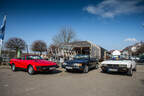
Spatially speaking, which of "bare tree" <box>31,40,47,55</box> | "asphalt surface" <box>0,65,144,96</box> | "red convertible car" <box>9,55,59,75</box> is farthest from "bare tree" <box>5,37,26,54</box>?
"asphalt surface" <box>0,65,144,96</box>

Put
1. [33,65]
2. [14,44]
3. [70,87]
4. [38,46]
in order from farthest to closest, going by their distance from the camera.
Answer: [38,46] → [14,44] → [33,65] → [70,87]

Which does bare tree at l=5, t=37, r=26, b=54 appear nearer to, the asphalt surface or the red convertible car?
the red convertible car

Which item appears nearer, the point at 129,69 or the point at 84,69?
the point at 129,69

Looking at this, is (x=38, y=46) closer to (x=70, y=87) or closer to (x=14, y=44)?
(x=14, y=44)

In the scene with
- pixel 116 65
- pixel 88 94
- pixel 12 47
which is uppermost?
pixel 12 47

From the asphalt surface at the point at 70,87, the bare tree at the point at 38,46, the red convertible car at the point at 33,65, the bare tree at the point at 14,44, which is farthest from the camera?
the bare tree at the point at 38,46

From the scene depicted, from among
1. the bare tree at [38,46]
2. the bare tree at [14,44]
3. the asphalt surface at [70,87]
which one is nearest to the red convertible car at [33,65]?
the asphalt surface at [70,87]

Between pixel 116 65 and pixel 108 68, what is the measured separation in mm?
612

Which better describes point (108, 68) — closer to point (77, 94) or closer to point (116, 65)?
point (116, 65)

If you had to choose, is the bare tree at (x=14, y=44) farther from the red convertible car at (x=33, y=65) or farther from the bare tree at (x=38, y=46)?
the red convertible car at (x=33, y=65)

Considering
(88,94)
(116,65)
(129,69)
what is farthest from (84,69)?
(88,94)

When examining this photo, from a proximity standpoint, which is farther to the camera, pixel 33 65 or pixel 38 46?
pixel 38 46

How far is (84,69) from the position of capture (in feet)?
25.6

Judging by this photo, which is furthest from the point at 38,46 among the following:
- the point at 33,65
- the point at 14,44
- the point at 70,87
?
the point at 70,87
